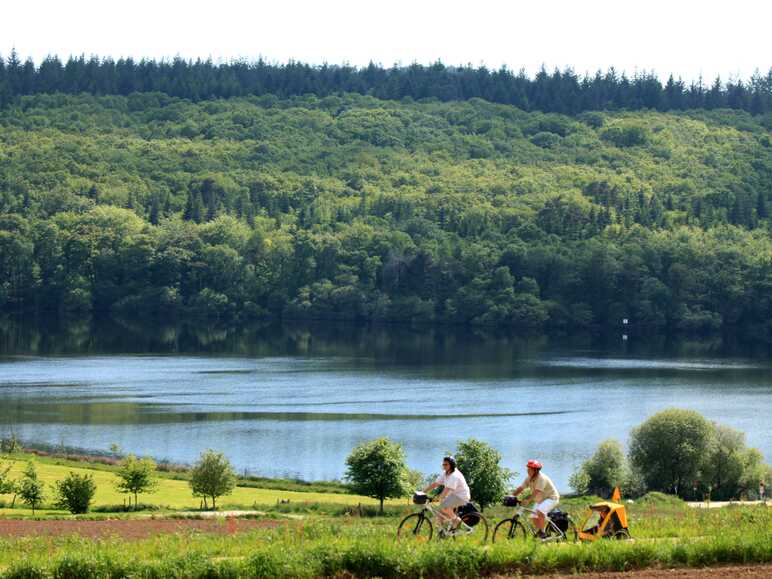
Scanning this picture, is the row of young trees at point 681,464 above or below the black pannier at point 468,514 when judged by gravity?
below

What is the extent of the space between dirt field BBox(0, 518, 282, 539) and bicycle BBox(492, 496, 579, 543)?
5.73 m

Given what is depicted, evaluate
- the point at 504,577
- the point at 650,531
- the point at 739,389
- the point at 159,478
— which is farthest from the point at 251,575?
the point at 739,389

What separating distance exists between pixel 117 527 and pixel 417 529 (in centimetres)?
981

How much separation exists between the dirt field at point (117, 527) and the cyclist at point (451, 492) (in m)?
5.10

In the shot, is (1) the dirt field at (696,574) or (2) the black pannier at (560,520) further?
(2) the black pannier at (560,520)

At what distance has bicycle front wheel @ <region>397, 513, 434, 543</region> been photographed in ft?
68.2

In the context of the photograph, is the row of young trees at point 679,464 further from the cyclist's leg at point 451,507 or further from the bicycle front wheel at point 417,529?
the cyclist's leg at point 451,507

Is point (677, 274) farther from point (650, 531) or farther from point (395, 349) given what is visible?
point (650, 531)

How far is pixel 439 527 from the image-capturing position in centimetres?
2092

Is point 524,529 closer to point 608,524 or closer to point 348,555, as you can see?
point 608,524

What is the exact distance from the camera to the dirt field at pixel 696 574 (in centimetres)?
1894

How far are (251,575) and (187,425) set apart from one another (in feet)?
181

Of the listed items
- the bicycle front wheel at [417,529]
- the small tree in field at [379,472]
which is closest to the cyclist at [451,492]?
the bicycle front wheel at [417,529]

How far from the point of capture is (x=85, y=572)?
725 inches
